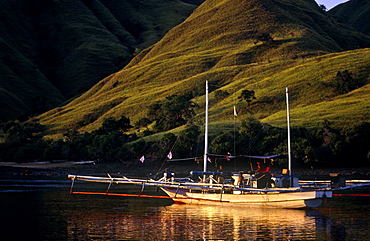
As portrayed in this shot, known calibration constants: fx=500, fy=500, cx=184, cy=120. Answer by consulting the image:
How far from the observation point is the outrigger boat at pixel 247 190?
53.1 metres

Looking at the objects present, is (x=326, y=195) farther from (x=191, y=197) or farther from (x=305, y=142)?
(x=305, y=142)

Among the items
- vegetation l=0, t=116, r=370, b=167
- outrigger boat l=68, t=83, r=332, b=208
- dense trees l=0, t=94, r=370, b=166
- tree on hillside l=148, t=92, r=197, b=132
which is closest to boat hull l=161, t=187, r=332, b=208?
outrigger boat l=68, t=83, r=332, b=208

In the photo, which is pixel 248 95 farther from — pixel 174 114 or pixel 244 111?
pixel 174 114

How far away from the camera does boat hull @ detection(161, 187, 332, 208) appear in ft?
172

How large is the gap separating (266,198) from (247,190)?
2.21m

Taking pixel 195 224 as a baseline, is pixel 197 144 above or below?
above

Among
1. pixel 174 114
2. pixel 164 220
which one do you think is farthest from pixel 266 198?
pixel 174 114

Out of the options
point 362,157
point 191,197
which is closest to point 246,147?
point 362,157

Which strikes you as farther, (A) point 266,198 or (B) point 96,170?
(B) point 96,170

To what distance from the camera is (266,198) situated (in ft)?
178

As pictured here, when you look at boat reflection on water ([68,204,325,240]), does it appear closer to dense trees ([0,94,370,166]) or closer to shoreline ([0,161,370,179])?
dense trees ([0,94,370,166])

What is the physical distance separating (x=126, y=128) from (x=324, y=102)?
191 ft

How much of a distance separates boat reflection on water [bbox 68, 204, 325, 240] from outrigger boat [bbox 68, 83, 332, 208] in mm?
970

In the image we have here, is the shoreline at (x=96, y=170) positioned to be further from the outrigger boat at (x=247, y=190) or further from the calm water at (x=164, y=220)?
the outrigger boat at (x=247, y=190)
